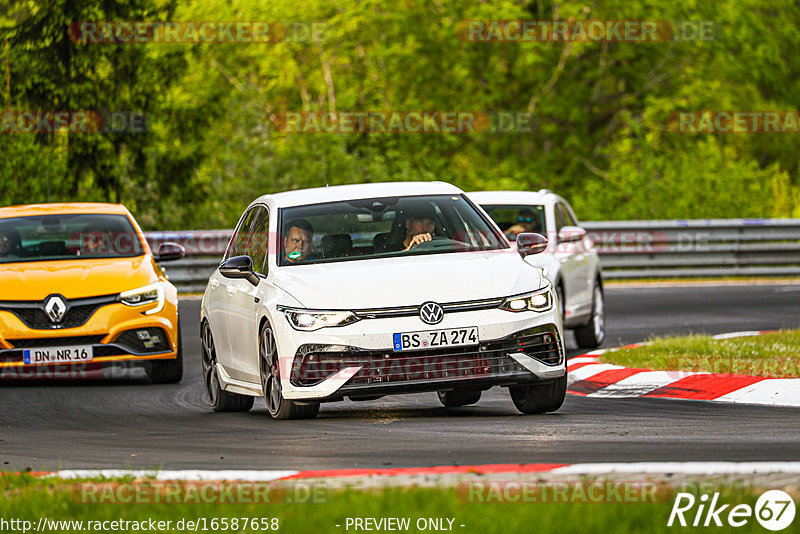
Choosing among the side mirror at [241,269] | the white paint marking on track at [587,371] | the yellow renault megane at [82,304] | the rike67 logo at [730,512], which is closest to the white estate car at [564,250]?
the white paint marking on track at [587,371]

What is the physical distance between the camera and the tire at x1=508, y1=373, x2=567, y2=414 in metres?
9.89

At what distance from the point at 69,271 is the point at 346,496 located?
801cm

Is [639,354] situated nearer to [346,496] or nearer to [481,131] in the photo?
[346,496]

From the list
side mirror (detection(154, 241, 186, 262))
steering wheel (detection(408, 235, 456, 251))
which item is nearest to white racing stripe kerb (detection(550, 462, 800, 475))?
steering wheel (detection(408, 235, 456, 251))

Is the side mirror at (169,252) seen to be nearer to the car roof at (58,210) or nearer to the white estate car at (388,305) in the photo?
the car roof at (58,210)

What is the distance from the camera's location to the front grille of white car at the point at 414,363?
9.30 m

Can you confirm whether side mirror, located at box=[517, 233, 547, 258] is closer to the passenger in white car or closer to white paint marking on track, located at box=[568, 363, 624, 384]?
the passenger in white car

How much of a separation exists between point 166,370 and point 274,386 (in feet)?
14.0

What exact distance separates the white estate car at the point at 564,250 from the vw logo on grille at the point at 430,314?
19.4ft

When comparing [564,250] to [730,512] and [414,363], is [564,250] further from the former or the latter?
[730,512]

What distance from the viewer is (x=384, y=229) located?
10.6m

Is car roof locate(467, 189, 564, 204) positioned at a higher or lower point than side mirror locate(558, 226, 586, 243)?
higher

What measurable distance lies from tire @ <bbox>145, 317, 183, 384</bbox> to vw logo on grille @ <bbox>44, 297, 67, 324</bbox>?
113cm

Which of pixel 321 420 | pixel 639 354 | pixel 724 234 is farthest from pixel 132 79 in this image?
pixel 321 420
